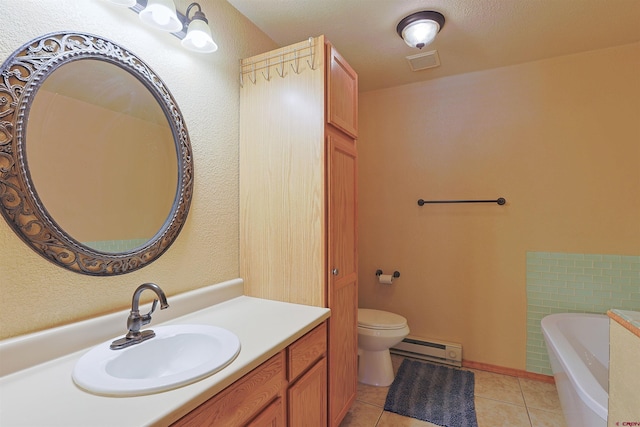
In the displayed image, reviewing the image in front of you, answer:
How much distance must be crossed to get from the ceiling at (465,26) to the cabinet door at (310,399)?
1849mm

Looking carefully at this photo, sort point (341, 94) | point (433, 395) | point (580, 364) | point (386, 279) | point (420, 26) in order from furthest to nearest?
point (386, 279) < point (433, 395) < point (420, 26) < point (341, 94) < point (580, 364)

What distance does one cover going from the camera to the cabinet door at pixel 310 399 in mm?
1235

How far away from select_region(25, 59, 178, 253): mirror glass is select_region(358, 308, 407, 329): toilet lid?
5.20 ft

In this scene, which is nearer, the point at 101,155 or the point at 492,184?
the point at 101,155

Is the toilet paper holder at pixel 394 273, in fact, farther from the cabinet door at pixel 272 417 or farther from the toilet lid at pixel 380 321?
the cabinet door at pixel 272 417

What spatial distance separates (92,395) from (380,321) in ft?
6.09

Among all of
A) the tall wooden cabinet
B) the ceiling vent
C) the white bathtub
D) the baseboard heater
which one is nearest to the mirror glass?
the tall wooden cabinet

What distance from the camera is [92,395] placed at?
2.56 ft

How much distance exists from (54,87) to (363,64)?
1.94 meters

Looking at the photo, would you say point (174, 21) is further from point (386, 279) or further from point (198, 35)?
point (386, 279)

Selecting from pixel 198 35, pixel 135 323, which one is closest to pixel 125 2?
pixel 198 35

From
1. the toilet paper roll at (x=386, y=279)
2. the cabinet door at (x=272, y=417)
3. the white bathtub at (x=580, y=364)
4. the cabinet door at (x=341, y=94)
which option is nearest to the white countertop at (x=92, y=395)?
the cabinet door at (x=272, y=417)

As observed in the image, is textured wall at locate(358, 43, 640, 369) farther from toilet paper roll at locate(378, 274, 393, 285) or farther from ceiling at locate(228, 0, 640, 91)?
ceiling at locate(228, 0, 640, 91)

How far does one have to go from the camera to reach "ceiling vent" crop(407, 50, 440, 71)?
218cm
